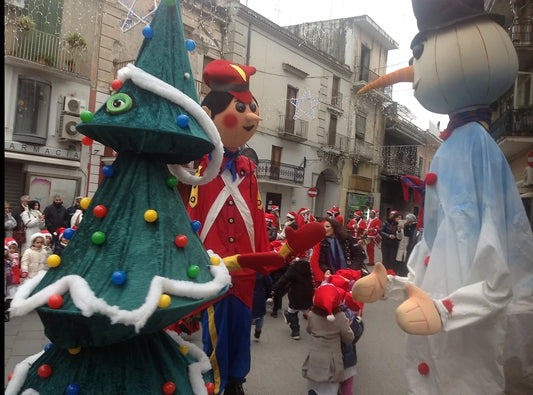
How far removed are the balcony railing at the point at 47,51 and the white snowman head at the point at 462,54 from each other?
10.8m

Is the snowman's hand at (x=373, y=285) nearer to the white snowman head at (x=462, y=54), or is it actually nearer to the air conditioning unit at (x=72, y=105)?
the white snowman head at (x=462, y=54)

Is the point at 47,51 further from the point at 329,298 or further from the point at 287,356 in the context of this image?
the point at 329,298

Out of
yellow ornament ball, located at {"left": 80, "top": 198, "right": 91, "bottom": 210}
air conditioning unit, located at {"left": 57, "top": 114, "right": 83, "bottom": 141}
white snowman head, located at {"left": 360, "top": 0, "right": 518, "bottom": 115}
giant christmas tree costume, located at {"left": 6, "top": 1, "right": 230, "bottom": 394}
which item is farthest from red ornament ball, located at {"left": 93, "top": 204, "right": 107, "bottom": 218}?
air conditioning unit, located at {"left": 57, "top": 114, "right": 83, "bottom": 141}

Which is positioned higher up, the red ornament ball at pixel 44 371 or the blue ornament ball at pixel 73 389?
the red ornament ball at pixel 44 371

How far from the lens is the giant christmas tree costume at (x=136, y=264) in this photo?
1.28m

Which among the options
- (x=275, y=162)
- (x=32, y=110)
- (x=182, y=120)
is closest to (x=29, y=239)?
(x=32, y=110)

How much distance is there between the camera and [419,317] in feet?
4.92

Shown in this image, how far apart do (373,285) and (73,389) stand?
3.67ft

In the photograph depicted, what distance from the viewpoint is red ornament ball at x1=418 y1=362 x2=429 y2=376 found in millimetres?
1911

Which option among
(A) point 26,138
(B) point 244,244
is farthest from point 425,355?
(A) point 26,138

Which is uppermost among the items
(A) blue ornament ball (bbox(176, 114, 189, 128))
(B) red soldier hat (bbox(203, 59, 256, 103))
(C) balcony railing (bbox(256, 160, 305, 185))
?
(C) balcony railing (bbox(256, 160, 305, 185))

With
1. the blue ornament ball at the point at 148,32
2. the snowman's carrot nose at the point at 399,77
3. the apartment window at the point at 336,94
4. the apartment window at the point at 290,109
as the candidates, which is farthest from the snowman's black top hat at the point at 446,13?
the apartment window at the point at 336,94

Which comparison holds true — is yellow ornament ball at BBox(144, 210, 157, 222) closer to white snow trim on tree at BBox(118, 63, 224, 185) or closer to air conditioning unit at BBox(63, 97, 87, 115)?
white snow trim on tree at BBox(118, 63, 224, 185)

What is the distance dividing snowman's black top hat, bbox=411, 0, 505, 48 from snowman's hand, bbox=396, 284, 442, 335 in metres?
1.27
